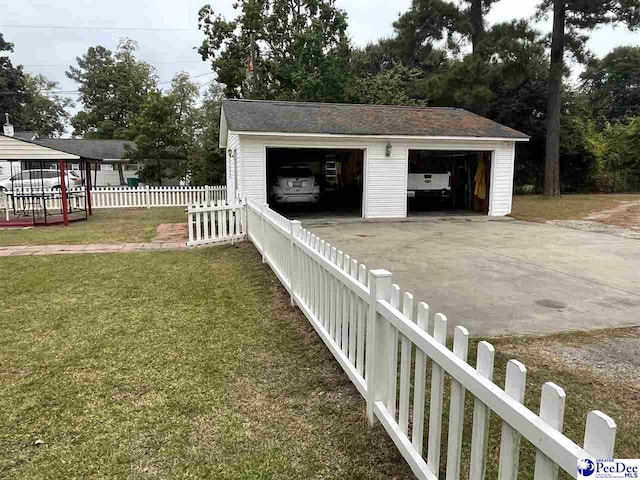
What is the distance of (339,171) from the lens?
20734 millimetres

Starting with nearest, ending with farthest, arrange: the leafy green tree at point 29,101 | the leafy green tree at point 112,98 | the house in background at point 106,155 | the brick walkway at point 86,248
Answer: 1. the brick walkway at point 86,248
2. the house in background at point 106,155
3. the leafy green tree at point 29,101
4. the leafy green tree at point 112,98

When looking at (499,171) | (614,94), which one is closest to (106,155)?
(499,171)

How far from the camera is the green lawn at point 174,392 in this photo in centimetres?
242

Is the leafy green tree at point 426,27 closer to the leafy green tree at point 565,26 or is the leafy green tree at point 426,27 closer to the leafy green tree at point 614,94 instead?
the leafy green tree at point 565,26

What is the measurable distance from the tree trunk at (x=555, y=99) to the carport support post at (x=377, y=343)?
2043 centimetres

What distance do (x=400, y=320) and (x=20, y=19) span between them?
4684cm

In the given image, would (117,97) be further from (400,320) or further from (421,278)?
(400,320)

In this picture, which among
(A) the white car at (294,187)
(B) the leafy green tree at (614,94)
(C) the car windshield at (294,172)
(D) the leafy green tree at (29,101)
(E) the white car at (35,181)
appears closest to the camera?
(A) the white car at (294,187)

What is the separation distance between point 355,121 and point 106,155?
22123 millimetres

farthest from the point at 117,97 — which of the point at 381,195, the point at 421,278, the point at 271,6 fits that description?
the point at 421,278

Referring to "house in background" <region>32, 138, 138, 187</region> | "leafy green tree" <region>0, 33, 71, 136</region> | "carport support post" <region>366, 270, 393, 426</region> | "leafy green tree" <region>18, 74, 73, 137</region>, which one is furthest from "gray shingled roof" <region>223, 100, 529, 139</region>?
"leafy green tree" <region>18, 74, 73, 137</region>

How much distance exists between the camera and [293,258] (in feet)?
15.9

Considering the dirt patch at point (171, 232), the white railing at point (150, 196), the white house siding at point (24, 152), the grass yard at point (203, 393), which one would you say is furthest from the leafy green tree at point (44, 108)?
the grass yard at point (203, 393)

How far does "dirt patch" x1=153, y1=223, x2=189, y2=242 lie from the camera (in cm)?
982
